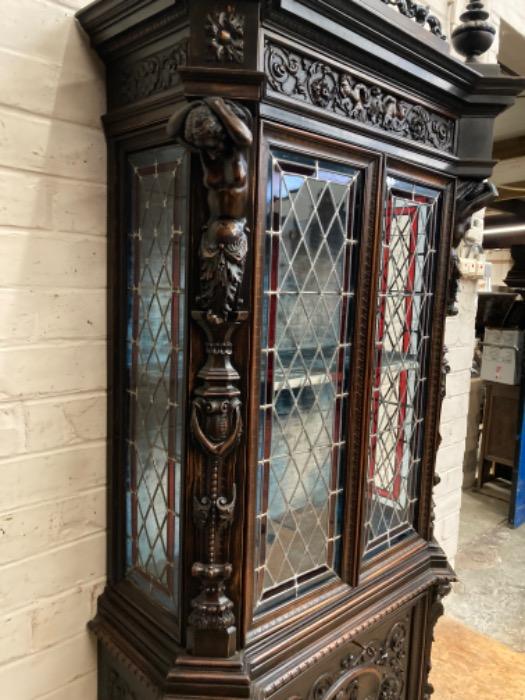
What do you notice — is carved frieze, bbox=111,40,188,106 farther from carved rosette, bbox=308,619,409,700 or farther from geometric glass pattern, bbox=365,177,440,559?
carved rosette, bbox=308,619,409,700

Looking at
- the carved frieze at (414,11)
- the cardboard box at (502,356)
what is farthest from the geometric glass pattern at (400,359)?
the cardboard box at (502,356)

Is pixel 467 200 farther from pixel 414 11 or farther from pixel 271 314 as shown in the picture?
pixel 271 314

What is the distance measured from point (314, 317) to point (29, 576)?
82 centimetres

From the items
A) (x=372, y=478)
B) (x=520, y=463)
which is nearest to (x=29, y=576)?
(x=372, y=478)

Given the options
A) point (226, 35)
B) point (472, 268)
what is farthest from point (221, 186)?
point (472, 268)

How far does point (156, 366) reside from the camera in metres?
1.10

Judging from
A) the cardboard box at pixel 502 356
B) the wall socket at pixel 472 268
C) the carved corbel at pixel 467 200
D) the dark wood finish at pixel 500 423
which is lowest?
the dark wood finish at pixel 500 423

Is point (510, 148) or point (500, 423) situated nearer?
point (510, 148)

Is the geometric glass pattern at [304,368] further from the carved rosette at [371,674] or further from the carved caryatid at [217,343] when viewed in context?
the carved rosette at [371,674]

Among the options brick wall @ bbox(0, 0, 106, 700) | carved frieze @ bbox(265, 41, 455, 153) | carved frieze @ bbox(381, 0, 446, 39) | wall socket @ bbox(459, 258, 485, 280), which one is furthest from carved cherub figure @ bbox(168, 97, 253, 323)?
wall socket @ bbox(459, 258, 485, 280)

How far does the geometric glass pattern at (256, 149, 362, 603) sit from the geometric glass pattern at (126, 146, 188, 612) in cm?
17

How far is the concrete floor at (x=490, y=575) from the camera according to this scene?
2.55 m

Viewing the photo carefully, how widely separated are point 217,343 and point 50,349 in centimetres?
40

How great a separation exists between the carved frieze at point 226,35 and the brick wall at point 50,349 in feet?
1.21
